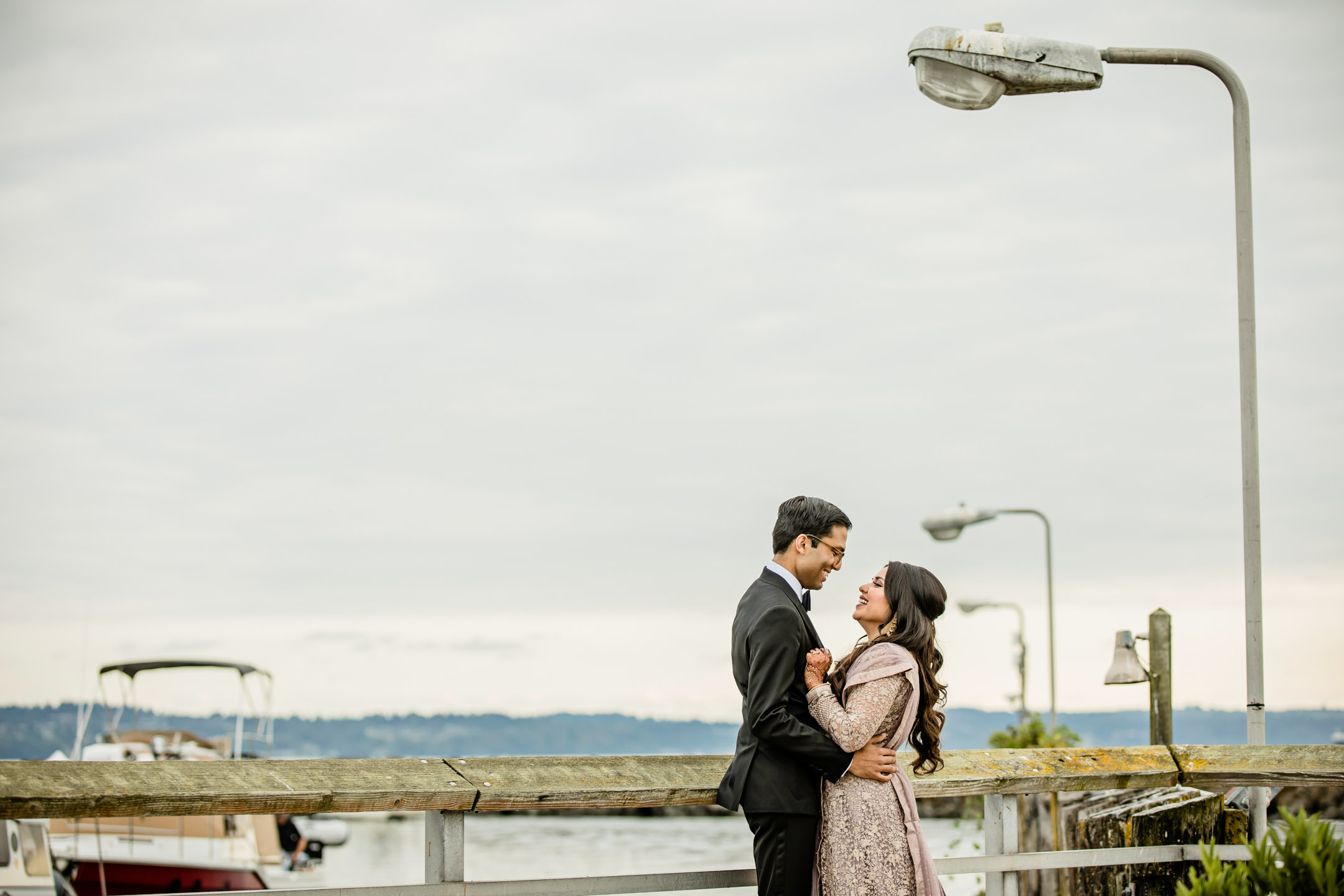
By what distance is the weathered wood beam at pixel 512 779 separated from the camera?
11.0 feet

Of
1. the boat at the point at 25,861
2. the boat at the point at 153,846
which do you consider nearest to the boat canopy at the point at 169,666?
the boat at the point at 153,846

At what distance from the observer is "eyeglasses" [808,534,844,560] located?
4.50 metres

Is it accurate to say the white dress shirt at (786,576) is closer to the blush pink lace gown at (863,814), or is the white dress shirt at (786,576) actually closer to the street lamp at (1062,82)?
the blush pink lace gown at (863,814)

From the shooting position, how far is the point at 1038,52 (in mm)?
6316

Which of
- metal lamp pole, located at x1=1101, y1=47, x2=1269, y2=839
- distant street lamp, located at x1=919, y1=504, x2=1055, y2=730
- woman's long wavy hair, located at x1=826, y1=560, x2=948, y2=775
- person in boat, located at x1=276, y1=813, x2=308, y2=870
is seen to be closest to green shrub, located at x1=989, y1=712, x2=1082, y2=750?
distant street lamp, located at x1=919, y1=504, x2=1055, y2=730

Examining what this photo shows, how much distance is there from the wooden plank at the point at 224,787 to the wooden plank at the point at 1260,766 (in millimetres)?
3154

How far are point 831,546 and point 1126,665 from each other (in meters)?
8.88

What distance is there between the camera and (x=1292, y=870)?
341 centimetres

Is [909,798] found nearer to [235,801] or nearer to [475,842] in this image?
[235,801]

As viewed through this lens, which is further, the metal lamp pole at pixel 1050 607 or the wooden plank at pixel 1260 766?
the metal lamp pole at pixel 1050 607

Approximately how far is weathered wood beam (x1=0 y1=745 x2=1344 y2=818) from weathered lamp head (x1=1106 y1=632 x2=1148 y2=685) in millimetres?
7065

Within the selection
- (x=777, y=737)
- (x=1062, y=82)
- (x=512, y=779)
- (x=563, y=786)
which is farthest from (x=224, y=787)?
(x=1062, y=82)

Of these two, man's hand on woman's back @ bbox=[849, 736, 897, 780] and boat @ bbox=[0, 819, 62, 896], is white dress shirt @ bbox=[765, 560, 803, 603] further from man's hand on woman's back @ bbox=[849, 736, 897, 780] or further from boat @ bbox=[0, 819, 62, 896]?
boat @ bbox=[0, 819, 62, 896]

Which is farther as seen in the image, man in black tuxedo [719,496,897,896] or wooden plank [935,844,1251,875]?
wooden plank [935,844,1251,875]
